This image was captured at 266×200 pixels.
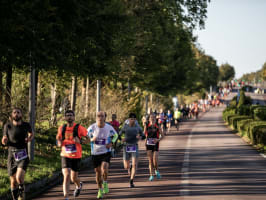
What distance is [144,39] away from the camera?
88.5 feet

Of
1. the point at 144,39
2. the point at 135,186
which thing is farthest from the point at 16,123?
the point at 144,39

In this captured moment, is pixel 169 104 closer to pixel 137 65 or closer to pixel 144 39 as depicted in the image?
pixel 137 65

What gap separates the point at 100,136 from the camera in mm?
10594

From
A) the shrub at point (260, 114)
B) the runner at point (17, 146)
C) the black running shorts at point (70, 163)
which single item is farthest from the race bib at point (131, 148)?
the shrub at point (260, 114)

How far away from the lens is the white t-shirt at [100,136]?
34.8ft

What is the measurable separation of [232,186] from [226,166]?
15.0 feet

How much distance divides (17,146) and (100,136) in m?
1.79

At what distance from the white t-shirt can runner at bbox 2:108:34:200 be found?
1.47 m

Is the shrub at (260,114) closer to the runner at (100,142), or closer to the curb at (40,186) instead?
the curb at (40,186)

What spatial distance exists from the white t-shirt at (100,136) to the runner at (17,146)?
1471 mm

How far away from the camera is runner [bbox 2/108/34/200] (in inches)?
375

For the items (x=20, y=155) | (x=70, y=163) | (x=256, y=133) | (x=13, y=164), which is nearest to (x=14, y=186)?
(x=13, y=164)

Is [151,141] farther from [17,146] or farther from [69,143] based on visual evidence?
[17,146]

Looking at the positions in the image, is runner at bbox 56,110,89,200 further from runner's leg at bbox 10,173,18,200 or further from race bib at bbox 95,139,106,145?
runner's leg at bbox 10,173,18,200
